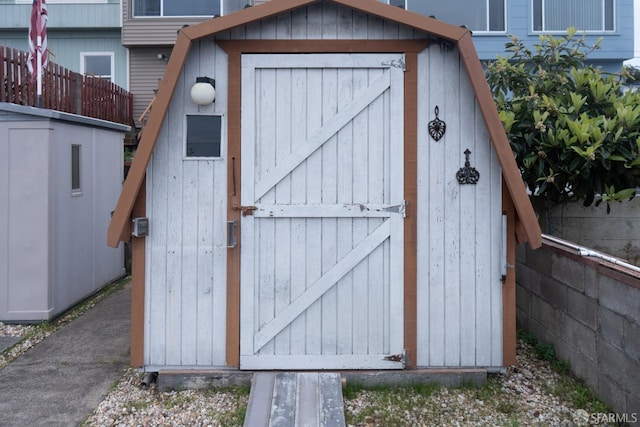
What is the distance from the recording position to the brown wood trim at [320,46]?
3904 mm

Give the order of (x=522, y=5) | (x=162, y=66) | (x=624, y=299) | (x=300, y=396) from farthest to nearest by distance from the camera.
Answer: (x=162, y=66) < (x=522, y=5) < (x=300, y=396) < (x=624, y=299)

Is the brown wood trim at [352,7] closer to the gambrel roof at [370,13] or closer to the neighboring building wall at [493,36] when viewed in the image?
the gambrel roof at [370,13]

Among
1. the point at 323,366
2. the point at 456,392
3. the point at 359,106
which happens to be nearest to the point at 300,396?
the point at 323,366

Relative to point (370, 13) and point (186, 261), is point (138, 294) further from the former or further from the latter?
point (370, 13)

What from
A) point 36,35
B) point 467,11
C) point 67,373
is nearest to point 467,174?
point 67,373

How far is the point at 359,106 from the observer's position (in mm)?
3920

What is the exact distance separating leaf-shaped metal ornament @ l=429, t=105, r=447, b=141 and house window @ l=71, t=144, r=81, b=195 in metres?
4.59

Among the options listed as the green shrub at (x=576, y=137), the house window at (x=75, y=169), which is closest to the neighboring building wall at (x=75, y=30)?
the house window at (x=75, y=169)

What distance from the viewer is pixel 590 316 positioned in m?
3.76

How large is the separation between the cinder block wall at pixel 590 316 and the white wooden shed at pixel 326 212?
1.70ft

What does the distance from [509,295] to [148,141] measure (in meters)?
2.85

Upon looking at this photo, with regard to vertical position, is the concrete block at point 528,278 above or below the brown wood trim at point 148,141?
below

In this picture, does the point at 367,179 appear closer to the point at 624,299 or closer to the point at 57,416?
the point at 624,299

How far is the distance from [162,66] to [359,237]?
389 inches
